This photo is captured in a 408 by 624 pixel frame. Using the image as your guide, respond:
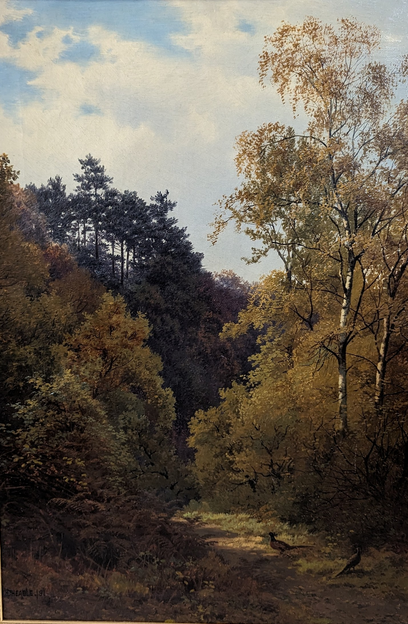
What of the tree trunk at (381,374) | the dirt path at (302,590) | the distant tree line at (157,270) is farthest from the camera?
the distant tree line at (157,270)

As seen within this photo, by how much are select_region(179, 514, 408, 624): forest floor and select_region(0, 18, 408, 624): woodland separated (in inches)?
0.7

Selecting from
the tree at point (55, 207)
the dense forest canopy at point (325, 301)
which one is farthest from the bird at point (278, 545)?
the tree at point (55, 207)

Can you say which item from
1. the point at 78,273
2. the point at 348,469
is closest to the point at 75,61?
the point at 78,273

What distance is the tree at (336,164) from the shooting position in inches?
148

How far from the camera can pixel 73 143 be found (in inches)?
161

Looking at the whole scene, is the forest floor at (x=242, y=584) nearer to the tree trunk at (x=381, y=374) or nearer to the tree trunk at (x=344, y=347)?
the tree trunk at (x=344, y=347)

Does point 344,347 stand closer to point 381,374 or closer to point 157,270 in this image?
point 381,374

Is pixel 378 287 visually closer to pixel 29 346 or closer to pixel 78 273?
pixel 78 273

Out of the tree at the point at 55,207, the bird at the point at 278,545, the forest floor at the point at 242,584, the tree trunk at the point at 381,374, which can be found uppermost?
the tree at the point at 55,207

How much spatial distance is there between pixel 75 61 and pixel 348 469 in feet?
11.8

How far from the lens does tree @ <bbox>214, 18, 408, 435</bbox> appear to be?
376 centimetres

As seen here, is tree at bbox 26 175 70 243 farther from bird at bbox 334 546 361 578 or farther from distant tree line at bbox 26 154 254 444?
bird at bbox 334 546 361 578

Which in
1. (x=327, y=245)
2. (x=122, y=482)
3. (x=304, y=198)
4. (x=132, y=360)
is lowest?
(x=122, y=482)
